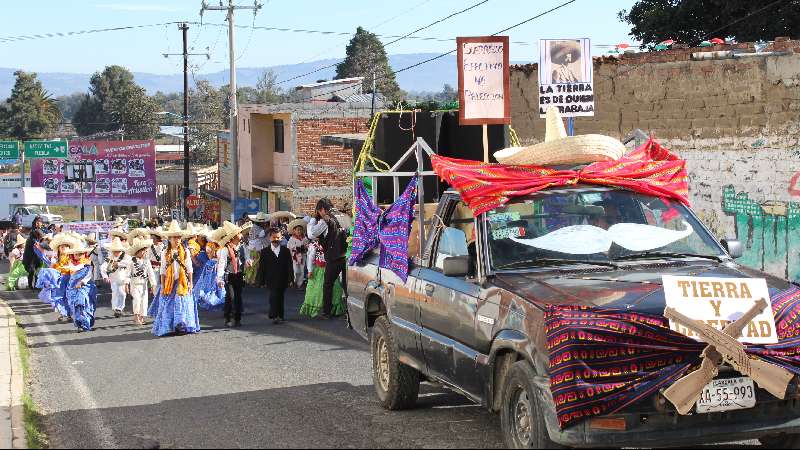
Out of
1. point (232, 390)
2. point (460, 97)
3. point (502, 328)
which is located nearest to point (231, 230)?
point (460, 97)

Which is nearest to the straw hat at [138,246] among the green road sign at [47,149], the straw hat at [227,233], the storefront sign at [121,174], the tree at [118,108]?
the straw hat at [227,233]

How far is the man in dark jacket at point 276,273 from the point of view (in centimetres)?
1931

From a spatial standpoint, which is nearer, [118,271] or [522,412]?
[522,412]

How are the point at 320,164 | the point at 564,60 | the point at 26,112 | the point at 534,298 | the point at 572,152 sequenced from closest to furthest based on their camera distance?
the point at 534,298, the point at 572,152, the point at 564,60, the point at 320,164, the point at 26,112

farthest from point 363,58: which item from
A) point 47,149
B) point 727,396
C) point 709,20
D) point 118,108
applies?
point 727,396

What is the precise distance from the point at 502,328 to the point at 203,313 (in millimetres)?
14739

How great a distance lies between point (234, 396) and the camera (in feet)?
37.9

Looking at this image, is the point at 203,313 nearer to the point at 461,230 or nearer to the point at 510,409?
the point at 461,230

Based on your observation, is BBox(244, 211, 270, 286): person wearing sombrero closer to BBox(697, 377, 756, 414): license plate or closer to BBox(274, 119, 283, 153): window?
BBox(697, 377, 756, 414): license plate

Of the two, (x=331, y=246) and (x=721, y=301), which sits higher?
(x=721, y=301)

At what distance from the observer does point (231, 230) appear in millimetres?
19312

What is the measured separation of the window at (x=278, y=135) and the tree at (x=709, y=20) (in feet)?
49.6

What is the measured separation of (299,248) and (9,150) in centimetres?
5713

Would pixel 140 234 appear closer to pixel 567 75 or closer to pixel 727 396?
pixel 567 75
